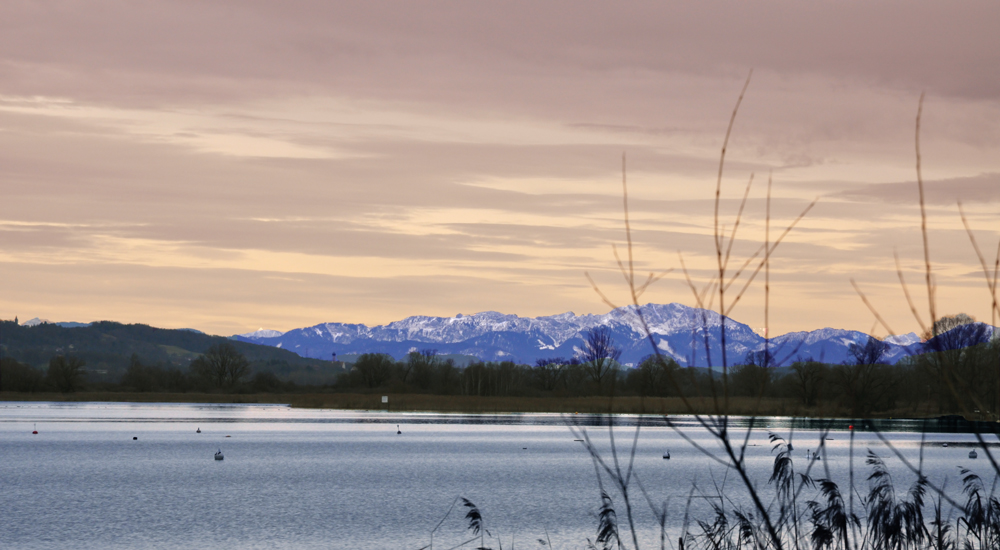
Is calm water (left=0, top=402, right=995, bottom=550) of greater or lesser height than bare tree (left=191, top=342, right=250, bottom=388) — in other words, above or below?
below

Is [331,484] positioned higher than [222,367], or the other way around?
[222,367]

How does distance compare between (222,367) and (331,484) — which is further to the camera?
(222,367)

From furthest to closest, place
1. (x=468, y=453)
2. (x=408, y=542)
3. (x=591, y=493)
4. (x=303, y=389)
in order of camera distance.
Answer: (x=303, y=389) < (x=468, y=453) < (x=591, y=493) < (x=408, y=542)

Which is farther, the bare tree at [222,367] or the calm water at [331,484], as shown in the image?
the bare tree at [222,367]

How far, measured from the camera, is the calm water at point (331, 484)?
24.7 metres

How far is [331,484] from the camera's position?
37.9 metres

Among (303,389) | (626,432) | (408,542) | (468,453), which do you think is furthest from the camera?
(303,389)

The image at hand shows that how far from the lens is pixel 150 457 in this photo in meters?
50.7

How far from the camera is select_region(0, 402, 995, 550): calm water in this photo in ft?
81.1

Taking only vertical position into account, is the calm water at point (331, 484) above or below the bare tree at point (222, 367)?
below

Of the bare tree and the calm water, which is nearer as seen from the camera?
the calm water

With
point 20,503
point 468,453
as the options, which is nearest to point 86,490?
point 20,503

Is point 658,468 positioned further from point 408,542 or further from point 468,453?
point 408,542

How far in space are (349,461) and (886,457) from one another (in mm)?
30250
